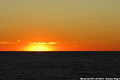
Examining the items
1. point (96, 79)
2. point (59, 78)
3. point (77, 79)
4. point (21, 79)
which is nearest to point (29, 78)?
point (21, 79)

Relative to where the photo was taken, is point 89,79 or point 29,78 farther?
point 29,78

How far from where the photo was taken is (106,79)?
227ft

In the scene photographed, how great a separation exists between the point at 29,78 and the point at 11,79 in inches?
189

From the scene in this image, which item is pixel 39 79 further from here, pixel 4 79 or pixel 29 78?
pixel 4 79

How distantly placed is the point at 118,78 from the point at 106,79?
375cm

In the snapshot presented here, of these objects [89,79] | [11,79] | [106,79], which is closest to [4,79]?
[11,79]

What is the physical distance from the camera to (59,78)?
71938 millimetres

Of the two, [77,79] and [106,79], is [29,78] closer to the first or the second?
[77,79]

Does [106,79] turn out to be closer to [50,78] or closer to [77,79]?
[77,79]

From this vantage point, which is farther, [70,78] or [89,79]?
[70,78]

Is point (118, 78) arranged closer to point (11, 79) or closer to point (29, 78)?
point (29, 78)

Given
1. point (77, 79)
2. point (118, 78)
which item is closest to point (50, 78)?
point (77, 79)

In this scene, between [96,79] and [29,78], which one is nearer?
[96,79]

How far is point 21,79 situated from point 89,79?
17667 millimetres
